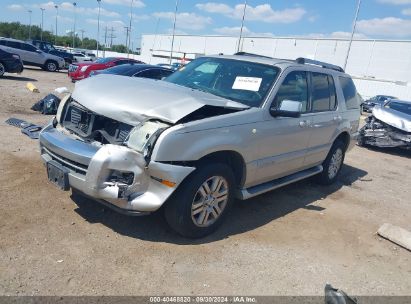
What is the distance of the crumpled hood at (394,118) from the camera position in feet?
33.3

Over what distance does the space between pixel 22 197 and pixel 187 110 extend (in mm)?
2274

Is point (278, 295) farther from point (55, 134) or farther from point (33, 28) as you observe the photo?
point (33, 28)

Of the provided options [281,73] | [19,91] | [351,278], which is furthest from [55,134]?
[19,91]

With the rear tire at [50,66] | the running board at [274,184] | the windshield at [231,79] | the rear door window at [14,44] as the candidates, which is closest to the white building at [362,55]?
the rear tire at [50,66]

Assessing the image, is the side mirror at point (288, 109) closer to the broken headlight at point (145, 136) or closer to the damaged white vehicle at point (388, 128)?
the broken headlight at point (145, 136)

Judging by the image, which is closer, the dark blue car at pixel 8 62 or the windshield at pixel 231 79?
the windshield at pixel 231 79

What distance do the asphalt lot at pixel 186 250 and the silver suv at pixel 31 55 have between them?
Result: 20953mm

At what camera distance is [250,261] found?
3.63 metres

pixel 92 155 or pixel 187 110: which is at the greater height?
pixel 187 110

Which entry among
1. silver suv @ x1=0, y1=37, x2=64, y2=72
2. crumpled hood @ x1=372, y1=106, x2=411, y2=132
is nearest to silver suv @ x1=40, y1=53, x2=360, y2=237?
crumpled hood @ x1=372, y1=106, x2=411, y2=132

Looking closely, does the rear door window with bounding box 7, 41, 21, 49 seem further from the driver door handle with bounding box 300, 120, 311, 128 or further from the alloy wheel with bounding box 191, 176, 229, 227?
the alloy wheel with bounding box 191, 176, 229, 227

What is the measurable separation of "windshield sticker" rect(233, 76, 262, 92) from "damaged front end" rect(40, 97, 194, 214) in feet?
4.62

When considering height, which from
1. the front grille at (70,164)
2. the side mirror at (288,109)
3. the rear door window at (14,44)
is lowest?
the front grille at (70,164)

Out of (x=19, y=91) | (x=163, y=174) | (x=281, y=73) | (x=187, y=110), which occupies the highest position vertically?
(x=281, y=73)
